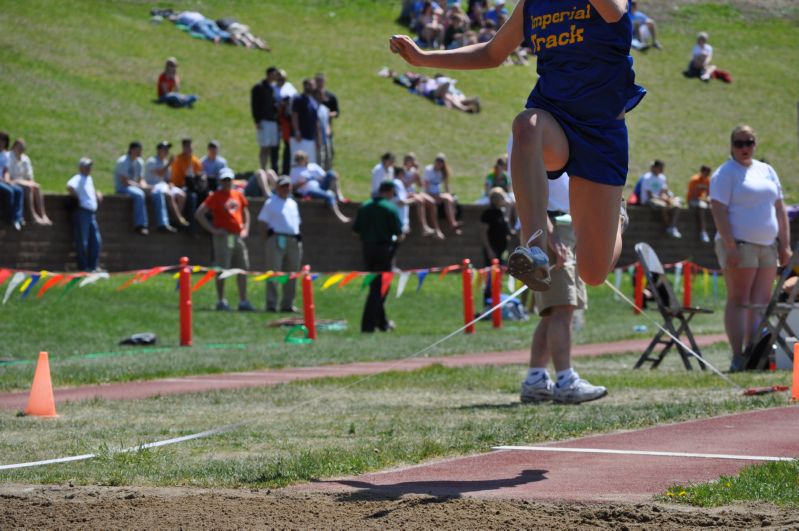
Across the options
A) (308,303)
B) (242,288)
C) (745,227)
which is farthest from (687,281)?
(745,227)

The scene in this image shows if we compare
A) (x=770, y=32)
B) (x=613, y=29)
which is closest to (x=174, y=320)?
(x=613, y=29)

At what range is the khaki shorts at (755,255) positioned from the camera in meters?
12.5

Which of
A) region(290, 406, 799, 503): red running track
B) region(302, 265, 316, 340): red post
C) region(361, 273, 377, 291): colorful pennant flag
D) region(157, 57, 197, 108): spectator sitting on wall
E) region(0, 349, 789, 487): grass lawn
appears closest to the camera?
region(290, 406, 799, 503): red running track

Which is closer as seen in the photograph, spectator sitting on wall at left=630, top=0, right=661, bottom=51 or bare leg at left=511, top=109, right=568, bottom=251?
bare leg at left=511, top=109, right=568, bottom=251

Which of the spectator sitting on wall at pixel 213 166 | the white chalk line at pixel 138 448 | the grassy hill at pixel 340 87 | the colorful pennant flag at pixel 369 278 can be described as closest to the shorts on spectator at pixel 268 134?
the spectator sitting on wall at pixel 213 166

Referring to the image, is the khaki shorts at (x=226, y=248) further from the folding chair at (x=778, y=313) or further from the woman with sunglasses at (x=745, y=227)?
the folding chair at (x=778, y=313)

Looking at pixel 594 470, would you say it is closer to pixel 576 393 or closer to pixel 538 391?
pixel 576 393

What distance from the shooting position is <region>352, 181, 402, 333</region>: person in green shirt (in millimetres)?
19875

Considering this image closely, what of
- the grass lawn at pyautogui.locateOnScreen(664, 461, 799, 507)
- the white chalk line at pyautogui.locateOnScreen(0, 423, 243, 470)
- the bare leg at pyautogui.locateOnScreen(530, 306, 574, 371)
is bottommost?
the white chalk line at pyautogui.locateOnScreen(0, 423, 243, 470)

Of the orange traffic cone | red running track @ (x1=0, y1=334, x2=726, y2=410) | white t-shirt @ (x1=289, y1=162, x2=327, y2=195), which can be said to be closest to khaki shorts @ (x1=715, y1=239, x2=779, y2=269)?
red running track @ (x1=0, y1=334, x2=726, y2=410)

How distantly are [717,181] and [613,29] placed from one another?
5.86 meters

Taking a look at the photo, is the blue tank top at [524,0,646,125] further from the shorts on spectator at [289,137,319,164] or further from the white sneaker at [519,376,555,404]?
the shorts on spectator at [289,137,319,164]

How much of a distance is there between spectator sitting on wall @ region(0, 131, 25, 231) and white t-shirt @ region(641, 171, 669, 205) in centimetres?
1507

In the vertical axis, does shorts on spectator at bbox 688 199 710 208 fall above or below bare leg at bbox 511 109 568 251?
above
